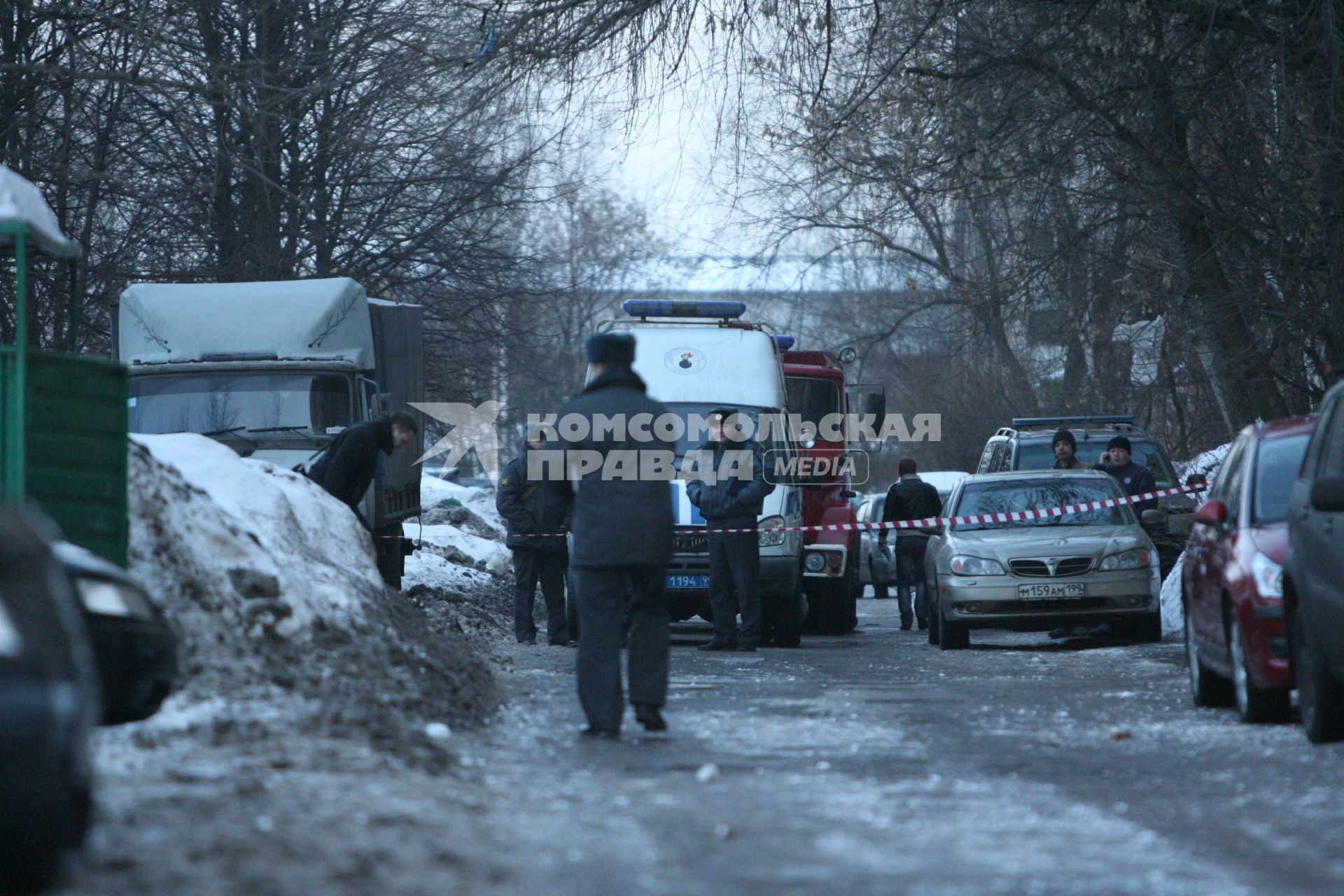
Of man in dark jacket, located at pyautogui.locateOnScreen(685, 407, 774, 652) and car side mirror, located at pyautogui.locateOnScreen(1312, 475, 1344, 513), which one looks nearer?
car side mirror, located at pyautogui.locateOnScreen(1312, 475, 1344, 513)

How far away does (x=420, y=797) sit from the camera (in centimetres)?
590

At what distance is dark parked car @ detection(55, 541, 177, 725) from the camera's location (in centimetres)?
623

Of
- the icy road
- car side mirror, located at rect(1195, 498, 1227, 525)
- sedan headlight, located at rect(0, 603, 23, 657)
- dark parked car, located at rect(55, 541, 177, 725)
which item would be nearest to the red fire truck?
car side mirror, located at rect(1195, 498, 1227, 525)

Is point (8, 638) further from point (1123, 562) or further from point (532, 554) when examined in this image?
point (1123, 562)

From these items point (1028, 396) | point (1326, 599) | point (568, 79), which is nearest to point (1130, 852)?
point (1326, 599)

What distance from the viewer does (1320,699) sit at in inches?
307

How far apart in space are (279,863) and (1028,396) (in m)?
34.0

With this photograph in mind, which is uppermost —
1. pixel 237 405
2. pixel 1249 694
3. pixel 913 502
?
pixel 237 405

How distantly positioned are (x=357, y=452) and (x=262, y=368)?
2397mm

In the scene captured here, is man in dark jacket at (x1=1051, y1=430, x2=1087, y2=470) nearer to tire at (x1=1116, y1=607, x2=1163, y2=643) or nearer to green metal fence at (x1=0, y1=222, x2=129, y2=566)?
tire at (x1=1116, y1=607, x2=1163, y2=643)

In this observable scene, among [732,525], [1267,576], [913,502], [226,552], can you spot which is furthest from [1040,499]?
[226,552]

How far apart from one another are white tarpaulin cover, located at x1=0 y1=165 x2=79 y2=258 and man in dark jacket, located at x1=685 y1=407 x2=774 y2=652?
7.17 metres

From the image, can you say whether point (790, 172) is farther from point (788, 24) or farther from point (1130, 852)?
point (1130, 852)

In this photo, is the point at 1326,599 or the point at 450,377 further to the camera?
the point at 450,377
